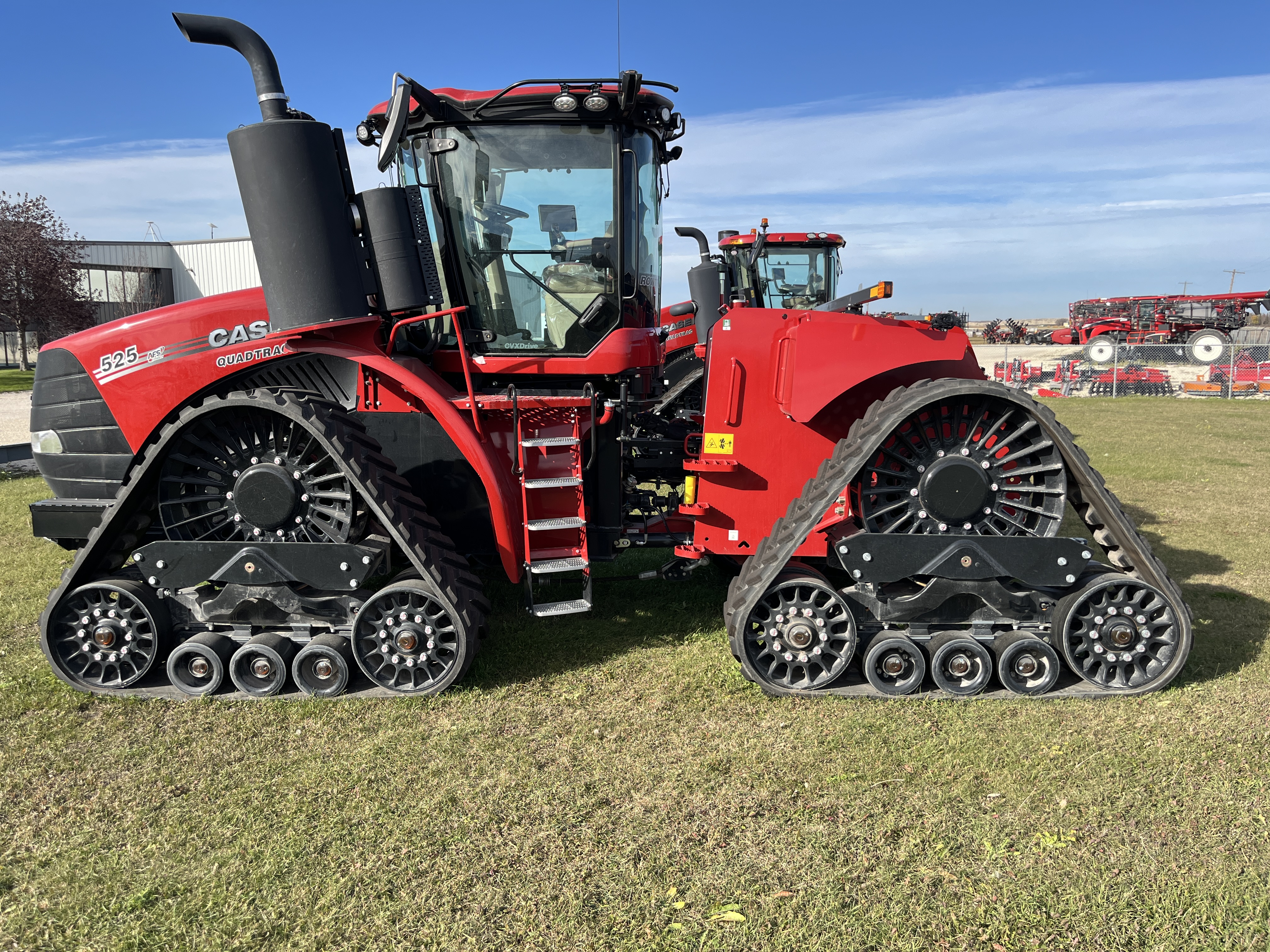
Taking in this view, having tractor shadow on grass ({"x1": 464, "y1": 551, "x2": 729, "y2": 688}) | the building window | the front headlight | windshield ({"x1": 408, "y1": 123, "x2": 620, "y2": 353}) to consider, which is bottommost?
tractor shadow on grass ({"x1": 464, "y1": 551, "x2": 729, "y2": 688})

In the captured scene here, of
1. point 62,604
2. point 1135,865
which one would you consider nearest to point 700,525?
point 1135,865

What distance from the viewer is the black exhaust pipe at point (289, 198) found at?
4.00 metres

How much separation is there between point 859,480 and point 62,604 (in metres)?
4.31

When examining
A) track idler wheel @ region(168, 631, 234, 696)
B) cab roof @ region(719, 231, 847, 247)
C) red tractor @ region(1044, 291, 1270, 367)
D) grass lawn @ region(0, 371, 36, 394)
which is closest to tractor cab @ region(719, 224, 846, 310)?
cab roof @ region(719, 231, 847, 247)

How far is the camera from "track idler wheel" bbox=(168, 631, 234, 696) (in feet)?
14.2

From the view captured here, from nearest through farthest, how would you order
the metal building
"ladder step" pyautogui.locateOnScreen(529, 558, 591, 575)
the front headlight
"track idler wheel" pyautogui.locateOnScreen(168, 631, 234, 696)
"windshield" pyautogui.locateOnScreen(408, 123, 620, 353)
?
"track idler wheel" pyautogui.locateOnScreen(168, 631, 234, 696), "ladder step" pyautogui.locateOnScreen(529, 558, 591, 575), "windshield" pyautogui.locateOnScreen(408, 123, 620, 353), the front headlight, the metal building

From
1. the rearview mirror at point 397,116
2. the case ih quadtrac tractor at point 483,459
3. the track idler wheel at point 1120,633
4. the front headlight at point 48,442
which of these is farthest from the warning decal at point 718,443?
the front headlight at point 48,442

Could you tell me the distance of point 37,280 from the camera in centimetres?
2742

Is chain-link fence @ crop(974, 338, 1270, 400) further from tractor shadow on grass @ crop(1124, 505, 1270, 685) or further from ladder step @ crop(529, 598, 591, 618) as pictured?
ladder step @ crop(529, 598, 591, 618)

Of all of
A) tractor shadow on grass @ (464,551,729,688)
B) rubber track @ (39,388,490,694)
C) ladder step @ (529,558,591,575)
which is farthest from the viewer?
tractor shadow on grass @ (464,551,729,688)

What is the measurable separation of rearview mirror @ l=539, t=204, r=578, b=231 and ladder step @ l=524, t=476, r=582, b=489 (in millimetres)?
1442

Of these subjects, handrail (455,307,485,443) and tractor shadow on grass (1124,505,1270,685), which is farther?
tractor shadow on grass (1124,505,1270,685)

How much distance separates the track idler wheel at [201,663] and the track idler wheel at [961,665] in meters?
3.76

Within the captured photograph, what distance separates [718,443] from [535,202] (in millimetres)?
1729
